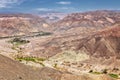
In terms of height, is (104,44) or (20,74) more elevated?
(20,74)

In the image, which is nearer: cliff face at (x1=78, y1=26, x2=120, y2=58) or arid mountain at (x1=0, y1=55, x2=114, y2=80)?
arid mountain at (x1=0, y1=55, x2=114, y2=80)

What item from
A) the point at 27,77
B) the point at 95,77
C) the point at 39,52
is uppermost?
the point at 27,77

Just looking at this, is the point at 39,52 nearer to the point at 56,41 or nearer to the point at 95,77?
the point at 56,41

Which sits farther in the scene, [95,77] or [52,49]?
[52,49]

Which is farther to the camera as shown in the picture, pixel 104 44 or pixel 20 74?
pixel 104 44

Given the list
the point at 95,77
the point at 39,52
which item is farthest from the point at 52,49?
the point at 95,77

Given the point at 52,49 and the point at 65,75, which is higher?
the point at 65,75

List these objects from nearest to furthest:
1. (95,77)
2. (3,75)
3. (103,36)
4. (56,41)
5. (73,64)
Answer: (3,75)
(95,77)
(73,64)
(103,36)
(56,41)

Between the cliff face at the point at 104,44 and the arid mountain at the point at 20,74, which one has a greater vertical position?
the arid mountain at the point at 20,74

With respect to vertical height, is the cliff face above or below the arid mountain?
below

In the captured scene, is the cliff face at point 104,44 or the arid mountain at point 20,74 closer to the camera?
the arid mountain at point 20,74

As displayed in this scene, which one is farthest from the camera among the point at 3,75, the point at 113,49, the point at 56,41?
the point at 56,41
